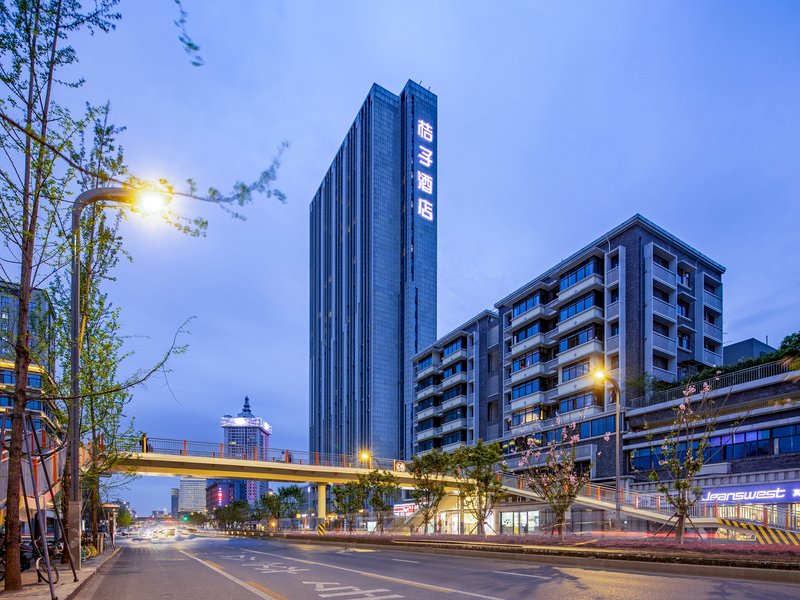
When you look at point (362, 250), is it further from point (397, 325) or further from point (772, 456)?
point (772, 456)

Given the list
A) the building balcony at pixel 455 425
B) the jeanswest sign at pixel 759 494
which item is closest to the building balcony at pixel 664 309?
the jeanswest sign at pixel 759 494

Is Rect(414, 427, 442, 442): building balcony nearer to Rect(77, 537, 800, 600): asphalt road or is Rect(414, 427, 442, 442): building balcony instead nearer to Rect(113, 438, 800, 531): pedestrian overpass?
Rect(113, 438, 800, 531): pedestrian overpass

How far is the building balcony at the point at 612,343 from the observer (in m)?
51.9

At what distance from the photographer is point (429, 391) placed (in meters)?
83.2

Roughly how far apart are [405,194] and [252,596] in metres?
140

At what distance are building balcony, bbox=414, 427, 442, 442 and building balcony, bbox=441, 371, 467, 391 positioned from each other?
21.1 feet

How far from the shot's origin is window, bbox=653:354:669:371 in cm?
5053

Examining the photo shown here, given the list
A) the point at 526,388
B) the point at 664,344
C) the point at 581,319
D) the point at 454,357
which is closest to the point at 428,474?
the point at 526,388

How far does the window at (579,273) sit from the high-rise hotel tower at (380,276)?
260ft

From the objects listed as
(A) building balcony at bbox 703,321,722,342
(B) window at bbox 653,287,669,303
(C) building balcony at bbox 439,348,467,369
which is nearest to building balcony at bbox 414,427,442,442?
(C) building balcony at bbox 439,348,467,369

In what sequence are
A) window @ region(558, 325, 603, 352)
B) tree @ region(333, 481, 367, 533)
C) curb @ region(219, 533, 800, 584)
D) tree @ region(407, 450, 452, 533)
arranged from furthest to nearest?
window @ region(558, 325, 603, 352) → tree @ region(333, 481, 367, 533) → tree @ region(407, 450, 452, 533) → curb @ region(219, 533, 800, 584)

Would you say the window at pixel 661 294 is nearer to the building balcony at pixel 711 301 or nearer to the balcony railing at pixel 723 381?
the building balcony at pixel 711 301

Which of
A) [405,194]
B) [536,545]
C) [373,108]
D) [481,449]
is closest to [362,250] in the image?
[405,194]

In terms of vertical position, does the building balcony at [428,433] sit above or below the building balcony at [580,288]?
below
